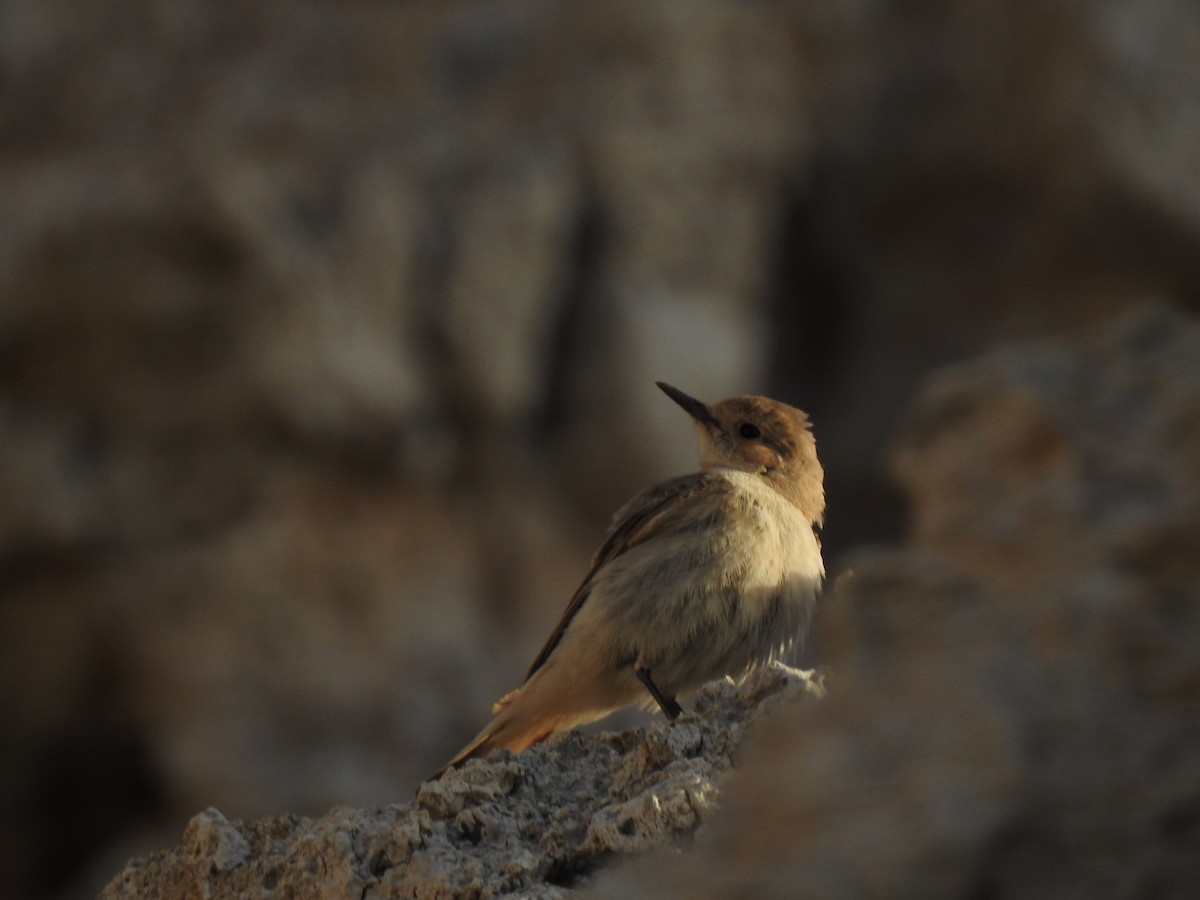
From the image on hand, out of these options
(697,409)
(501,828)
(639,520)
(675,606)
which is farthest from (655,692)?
(501,828)

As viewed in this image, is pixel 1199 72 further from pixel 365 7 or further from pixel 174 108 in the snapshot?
pixel 174 108

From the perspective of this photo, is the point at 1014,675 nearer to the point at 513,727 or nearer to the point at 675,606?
the point at 675,606

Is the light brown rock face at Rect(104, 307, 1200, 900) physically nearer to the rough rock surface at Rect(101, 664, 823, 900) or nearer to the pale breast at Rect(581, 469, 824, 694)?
the rough rock surface at Rect(101, 664, 823, 900)

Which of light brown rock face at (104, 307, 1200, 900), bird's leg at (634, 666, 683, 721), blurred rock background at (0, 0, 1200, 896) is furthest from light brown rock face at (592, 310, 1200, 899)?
blurred rock background at (0, 0, 1200, 896)

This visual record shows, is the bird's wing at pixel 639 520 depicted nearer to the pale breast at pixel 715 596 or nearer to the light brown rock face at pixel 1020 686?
the pale breast at pixel 715 596

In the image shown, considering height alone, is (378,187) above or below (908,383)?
above

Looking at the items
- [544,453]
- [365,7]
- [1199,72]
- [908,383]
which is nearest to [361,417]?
[544,453]

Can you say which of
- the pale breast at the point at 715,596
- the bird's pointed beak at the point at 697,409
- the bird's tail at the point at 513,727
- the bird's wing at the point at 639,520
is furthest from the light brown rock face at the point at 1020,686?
the bird's pointed beak at the point at 697,409
